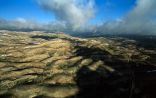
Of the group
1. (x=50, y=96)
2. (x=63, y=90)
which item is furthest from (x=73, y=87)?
(x=50, y=96)

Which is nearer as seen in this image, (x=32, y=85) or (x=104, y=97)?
(x=104, y=97)

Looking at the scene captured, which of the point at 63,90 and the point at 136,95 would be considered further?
the point at 63,90

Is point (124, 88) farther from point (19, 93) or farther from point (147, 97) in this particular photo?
point (19, 93)

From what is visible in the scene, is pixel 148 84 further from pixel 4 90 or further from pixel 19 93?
pixel 4 90

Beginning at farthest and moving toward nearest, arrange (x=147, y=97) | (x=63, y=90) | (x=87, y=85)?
(x=87, y=85) → (x=63, y=90) → (x=147, y=97)

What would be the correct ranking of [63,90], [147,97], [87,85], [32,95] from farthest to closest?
1. [87,85]
2. [63,90]
3. [32,95]
4. [147,97]

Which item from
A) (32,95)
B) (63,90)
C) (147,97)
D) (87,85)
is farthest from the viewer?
(87,85)

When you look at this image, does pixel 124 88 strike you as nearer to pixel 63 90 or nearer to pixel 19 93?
pixel 63 90

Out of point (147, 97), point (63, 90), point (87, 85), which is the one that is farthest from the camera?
point (87, 85)

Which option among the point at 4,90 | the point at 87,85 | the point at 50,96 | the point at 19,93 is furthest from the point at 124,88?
the point at 4,90
